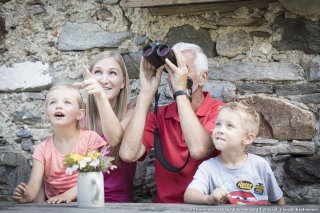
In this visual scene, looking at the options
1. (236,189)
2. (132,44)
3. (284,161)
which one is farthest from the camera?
(132,44)

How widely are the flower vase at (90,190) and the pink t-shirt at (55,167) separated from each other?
57 centimetres

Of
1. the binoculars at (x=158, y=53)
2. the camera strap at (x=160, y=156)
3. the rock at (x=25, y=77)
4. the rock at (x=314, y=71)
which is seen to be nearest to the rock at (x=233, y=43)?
the rock at (x=314, y=71)

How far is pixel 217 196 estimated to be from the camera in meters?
2.33

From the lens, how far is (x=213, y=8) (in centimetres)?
322

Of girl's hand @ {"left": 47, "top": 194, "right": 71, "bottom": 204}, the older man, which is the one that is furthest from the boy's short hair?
girl's hand @ {"left": 47, "top": 194, "right": 71, "bottom": 204}

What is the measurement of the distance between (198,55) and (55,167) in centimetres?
88

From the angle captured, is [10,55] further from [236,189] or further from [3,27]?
[236,189]

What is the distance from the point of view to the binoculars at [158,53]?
9.25ft

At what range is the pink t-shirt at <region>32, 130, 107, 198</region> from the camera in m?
2.89

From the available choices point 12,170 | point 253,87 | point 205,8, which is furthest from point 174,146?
point 12,170

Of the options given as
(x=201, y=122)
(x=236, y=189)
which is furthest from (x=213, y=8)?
(x=236, y=189)

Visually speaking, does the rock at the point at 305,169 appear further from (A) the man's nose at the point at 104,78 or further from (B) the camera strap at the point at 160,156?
(A) the man's nose at the point at 104,78

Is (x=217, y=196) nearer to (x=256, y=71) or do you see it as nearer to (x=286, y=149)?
(x=286, y=149)

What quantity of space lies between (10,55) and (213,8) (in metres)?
1.24
